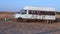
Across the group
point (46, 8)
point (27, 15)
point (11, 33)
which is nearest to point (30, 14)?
point (27, 15)

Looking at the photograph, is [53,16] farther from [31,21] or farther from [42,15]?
[31,21]

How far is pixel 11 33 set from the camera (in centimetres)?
1501

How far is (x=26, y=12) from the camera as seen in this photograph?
26422 mm

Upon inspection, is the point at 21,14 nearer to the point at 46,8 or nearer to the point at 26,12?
the point at 26,12

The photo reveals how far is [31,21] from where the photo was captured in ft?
89.2

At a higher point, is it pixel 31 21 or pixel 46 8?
pixel 46 8

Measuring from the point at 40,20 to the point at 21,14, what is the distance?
3.03 metres

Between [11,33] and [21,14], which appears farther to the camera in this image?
[21,14]

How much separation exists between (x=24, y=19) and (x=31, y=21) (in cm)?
108

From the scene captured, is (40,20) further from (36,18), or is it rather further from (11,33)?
(11,33)

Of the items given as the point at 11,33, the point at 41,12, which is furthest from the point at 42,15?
the point at 11,33

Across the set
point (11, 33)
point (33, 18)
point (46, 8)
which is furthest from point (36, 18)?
point (11, 33)

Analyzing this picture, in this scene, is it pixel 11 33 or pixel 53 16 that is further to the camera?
pixel 53 16

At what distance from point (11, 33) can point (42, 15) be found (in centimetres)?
1216
